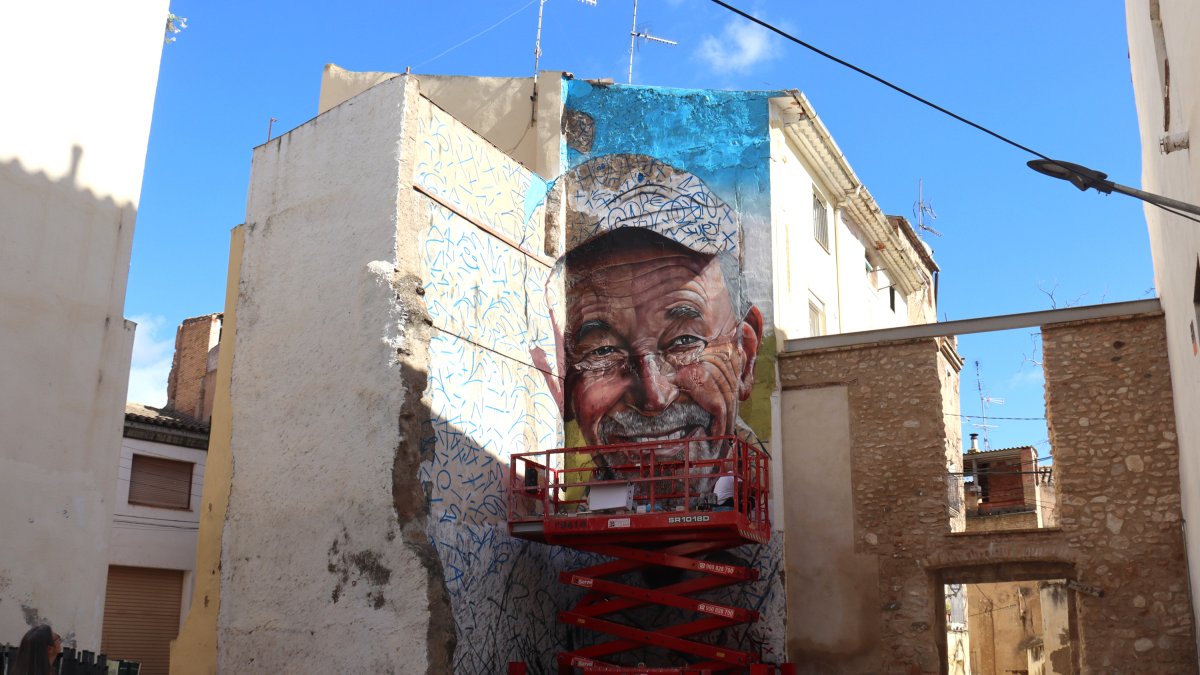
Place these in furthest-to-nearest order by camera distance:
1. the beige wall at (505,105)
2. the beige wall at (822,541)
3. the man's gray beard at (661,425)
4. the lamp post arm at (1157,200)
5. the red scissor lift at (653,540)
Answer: the beige wall at (505,105) → the man's gray beard at (661,425) → the beige wall at (822,541) → the red scissor lift at (653,540) → the lamp post arm at (1157,200)

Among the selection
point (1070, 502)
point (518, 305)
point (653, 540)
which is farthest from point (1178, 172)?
point (518, 305)

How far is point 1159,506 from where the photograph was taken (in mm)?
13859

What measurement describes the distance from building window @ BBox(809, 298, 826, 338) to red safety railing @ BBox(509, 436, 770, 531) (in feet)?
11.3

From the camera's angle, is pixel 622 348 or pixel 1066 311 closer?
pixel 1066 311

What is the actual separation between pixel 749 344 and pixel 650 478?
138 inches

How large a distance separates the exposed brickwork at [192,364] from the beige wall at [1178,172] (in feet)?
61.6

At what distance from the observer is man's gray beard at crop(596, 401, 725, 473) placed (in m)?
15.9

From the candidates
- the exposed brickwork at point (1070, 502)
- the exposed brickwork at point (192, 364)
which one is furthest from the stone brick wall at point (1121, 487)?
the exposed brickwork at point (192, 364)

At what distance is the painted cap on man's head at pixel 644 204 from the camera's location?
55.4ft

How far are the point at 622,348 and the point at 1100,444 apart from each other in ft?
21.0

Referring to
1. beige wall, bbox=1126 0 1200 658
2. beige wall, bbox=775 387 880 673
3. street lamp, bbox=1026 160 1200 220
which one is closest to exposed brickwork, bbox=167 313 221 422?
beige wall, bbox=775 387 880 673

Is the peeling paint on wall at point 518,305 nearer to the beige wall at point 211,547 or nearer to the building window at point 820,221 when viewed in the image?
the building window at point 820,221

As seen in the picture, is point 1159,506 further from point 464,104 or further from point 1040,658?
point 1040,658

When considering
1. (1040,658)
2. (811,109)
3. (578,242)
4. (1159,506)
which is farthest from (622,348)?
(1040,658)
